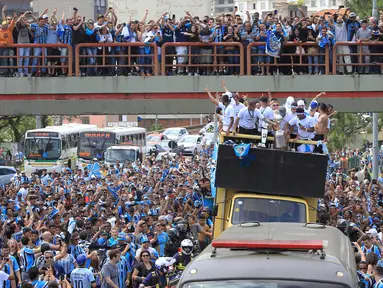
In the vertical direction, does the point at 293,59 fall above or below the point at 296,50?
below

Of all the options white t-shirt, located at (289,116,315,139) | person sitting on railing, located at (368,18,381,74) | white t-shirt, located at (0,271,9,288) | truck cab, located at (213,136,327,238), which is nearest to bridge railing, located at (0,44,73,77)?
person sitting on railing, located at (368,18,381,74)

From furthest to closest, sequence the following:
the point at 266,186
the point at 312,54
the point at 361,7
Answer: the point at 361,7 < the point at 312,54 < the point at 266,186

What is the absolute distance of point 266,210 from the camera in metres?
15.2

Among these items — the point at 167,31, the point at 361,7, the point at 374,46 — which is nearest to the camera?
the point at 374,46

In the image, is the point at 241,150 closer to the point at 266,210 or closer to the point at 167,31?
the point at 266,210

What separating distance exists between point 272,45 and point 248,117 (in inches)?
315

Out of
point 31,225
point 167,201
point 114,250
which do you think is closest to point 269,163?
point 114,250

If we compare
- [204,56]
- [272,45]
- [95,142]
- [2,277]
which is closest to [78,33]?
[204,56]

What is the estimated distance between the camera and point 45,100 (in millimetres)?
25547

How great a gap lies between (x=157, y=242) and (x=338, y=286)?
29.6 ft

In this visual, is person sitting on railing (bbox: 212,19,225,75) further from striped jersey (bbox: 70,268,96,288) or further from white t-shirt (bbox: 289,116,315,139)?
striped jersey (bbox: 70,268,96,288)

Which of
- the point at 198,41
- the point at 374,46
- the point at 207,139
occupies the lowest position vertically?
the point at 207,139

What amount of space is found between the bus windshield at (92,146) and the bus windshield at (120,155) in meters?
3.20

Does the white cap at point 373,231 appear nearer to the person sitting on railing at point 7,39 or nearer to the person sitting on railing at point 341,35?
the person sitting on railing at point 341,35
